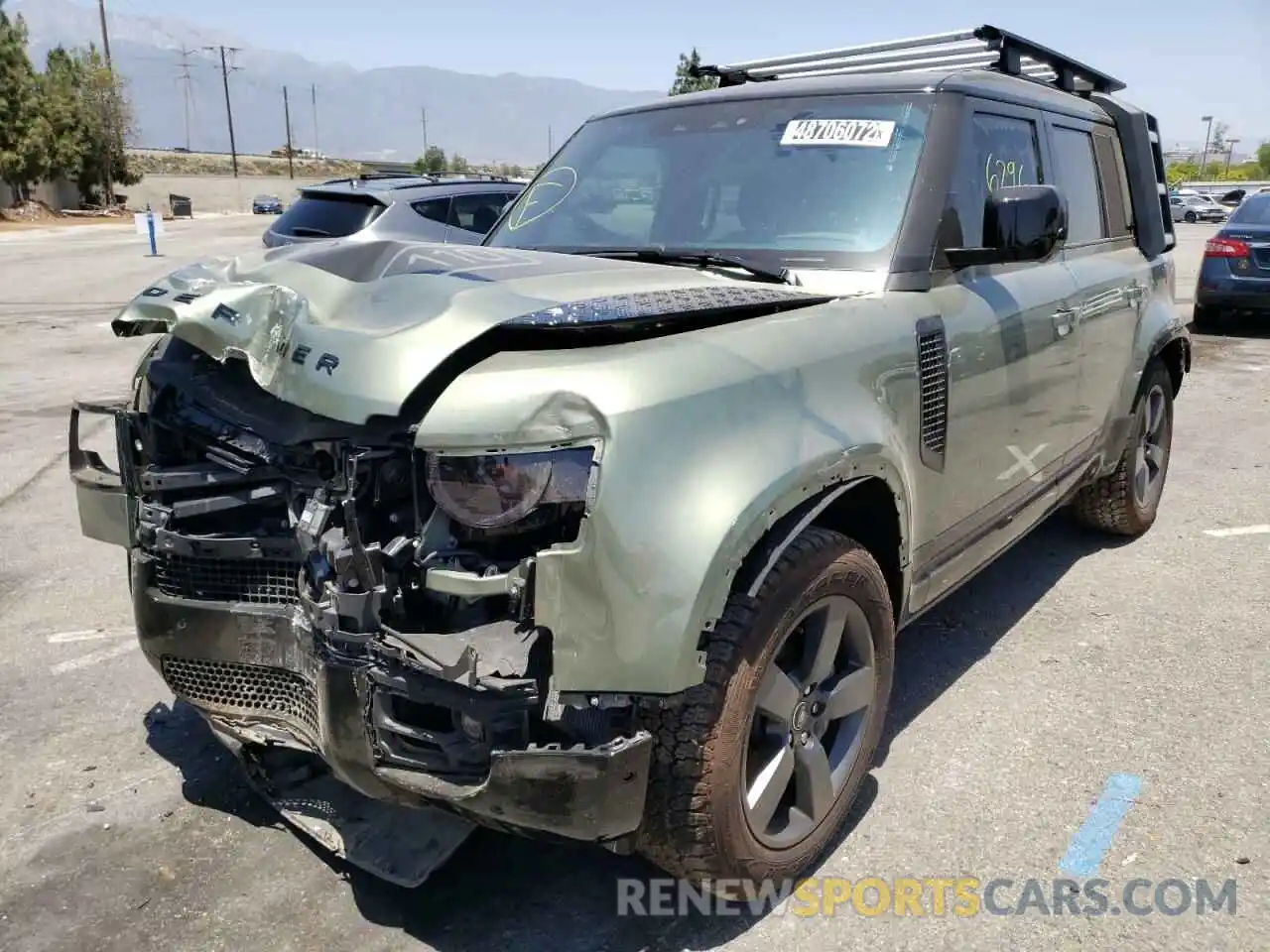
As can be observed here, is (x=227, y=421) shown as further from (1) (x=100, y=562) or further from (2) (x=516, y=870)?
(1) (x=100, y=562)

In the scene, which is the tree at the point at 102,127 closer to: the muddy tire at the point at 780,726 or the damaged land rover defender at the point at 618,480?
the damaged land rover defender at the point at 618,480

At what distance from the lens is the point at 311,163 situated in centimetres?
10862

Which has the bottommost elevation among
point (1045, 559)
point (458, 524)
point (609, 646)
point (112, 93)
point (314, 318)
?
point (1045, 559)

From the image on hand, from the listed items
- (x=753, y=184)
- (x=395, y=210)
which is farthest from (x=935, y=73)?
(x=395, y=210)

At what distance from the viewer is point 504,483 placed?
210cm

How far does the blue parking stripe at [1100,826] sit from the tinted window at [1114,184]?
8.44 feet

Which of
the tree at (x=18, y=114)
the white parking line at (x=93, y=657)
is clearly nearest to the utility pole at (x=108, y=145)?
the tree at (x=18, y=114)

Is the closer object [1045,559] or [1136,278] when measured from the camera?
[1136,278]

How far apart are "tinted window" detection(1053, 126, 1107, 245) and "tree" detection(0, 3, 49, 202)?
51.1 m

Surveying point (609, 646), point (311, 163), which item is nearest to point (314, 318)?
point (609, 646)

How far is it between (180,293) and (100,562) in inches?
109

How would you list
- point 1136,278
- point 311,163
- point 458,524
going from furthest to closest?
1. point 311,163
2. point 1136,278
3. point 458,524

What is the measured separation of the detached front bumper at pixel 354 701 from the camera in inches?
81.2

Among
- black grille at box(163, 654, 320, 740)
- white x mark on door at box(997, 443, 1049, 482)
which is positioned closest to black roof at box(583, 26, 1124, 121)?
white x mark on door at box(997, 443, 1049, 482)
